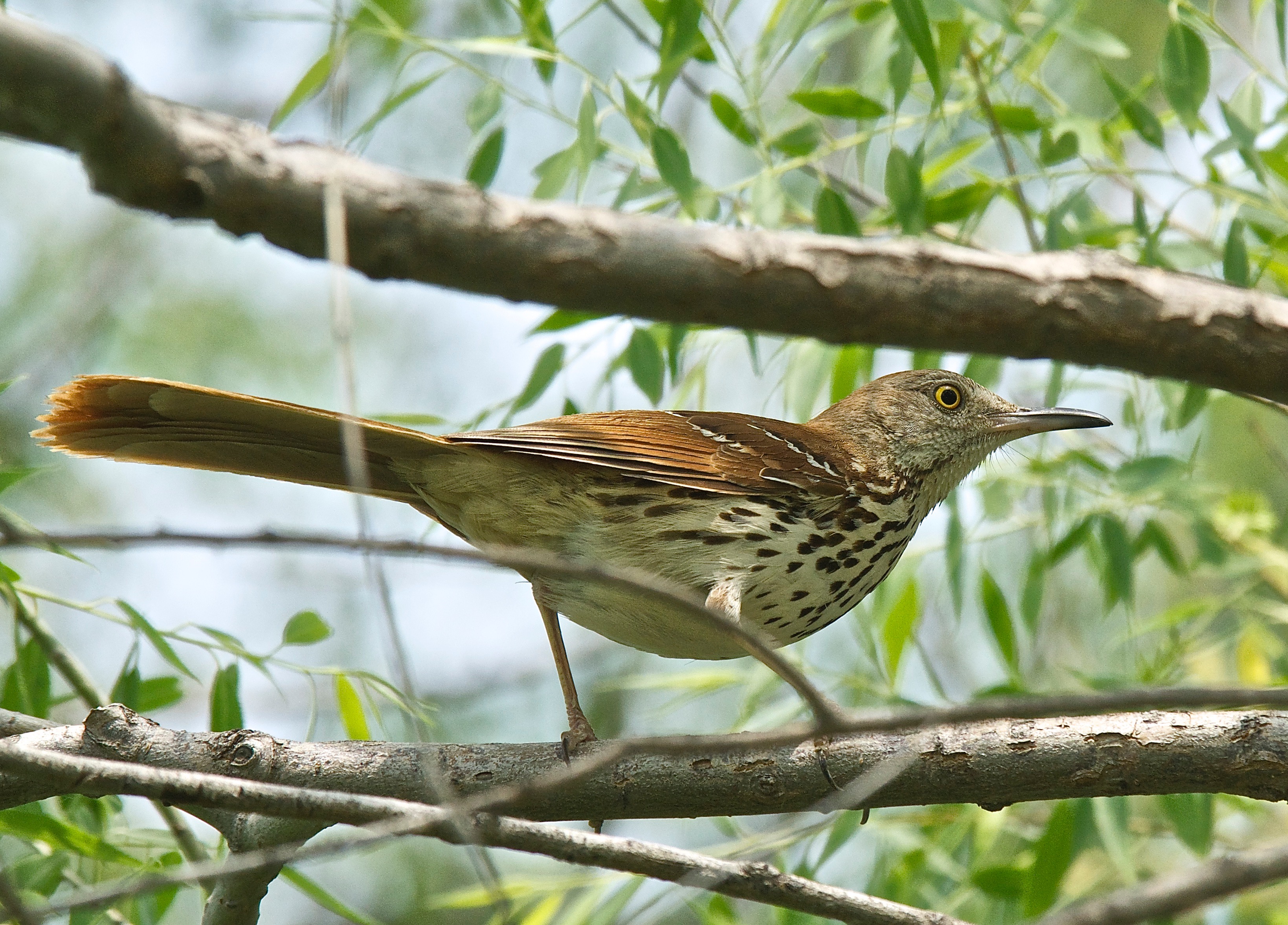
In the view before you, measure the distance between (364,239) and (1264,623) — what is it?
15.8ft

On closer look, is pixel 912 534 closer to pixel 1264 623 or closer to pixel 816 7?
pixel 816 7

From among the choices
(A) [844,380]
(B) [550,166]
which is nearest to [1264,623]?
(A) [844,380]

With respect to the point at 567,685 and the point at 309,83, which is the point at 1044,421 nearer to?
the point at 567,685

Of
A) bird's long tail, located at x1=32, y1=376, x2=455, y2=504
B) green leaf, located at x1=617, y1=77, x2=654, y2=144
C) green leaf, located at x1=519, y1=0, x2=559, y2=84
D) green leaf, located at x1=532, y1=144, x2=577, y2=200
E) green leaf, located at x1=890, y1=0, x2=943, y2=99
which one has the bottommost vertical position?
bird's long tail, located at x1=32, y1=376, x2=455, y2=504

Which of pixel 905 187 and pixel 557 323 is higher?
pixel 557 323

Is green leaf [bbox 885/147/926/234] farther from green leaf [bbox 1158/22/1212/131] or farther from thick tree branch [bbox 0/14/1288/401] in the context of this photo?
thick tree branch [bbox 0/14/1288/401]

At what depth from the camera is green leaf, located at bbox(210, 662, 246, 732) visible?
10.4ft

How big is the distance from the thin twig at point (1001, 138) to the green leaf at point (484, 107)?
4.85ft

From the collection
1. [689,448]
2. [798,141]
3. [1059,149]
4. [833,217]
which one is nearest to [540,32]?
[798,141]

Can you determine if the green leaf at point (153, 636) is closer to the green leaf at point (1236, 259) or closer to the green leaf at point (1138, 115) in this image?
the green leaf at point (1236, 259)

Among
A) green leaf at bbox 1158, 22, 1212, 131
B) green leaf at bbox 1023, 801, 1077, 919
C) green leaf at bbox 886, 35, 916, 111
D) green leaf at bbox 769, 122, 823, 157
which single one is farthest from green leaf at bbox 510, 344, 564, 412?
green leaf at bbox 1023, 801, 1077, 919

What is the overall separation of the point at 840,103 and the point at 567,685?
77.5 inches

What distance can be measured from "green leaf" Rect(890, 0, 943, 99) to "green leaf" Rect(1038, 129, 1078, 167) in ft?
2.47

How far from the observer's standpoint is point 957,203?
3711mm
